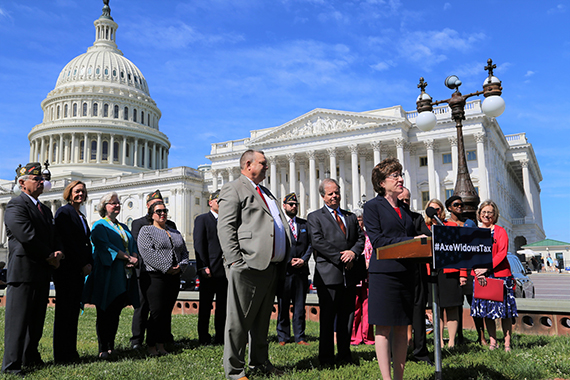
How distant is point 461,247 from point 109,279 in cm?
509

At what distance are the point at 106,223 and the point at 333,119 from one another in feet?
163

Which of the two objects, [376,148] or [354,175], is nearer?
[376,148]

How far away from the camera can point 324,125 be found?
184 ft

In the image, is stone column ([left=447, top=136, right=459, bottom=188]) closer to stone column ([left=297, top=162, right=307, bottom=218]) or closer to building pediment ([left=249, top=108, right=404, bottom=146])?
building pediment ([left=249, top=108, right=404, bottom=146])

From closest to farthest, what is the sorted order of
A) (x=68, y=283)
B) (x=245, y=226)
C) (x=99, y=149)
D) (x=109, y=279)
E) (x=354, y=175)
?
1. (x=245, y=226)
2. (x=68, y=283)
3. (x=109, y=279)
4. (x=354, y=175)
5. (x=99, y=149)

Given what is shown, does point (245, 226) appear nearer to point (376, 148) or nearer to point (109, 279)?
point (109, 279)

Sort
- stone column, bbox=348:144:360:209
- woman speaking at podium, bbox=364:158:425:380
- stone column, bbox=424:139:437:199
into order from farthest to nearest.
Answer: stone column, bbox=348:144:360:209 → stone column, bbox=424:139:437:199 → woman speaking at podium, bbox=364:158:425:380

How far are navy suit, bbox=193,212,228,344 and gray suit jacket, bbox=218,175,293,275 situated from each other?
275 cm

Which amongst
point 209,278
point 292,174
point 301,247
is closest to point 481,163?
point 292,174

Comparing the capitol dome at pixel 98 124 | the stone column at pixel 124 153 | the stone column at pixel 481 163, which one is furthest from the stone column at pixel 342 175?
the stone column at pixel 124 153

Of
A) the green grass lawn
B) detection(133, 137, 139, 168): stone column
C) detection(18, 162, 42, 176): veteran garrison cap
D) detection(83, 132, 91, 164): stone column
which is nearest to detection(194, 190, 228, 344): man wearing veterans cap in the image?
the green grass lawn

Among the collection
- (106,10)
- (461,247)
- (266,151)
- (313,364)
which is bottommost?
(313,364)

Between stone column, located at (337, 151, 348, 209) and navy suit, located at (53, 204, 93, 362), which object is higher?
stone column, located at (337, 151, 348, 209)

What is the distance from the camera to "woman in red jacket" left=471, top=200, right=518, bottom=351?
6680mm
